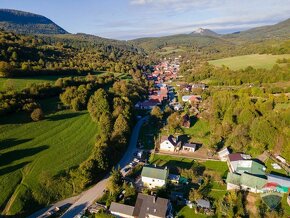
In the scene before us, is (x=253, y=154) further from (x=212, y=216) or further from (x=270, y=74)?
(x=270, y=74)

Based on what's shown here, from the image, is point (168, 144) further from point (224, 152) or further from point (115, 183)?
point (115, 183)

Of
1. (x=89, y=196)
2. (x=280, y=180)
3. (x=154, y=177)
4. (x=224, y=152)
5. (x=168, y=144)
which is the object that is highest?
(x=168, y=144)

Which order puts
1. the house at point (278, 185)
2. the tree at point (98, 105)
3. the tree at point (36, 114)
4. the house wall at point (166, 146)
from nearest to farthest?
1. the house at point (278, 185)
2. the tree at point (36, 114)
3. the house wall at point (166, 146)
4. the tree at point (98, 105)

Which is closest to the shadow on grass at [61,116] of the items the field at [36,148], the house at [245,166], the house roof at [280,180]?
the field at [36,148]

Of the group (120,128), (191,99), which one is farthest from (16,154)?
(191,99)

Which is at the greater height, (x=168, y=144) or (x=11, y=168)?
(x=11, y=168)

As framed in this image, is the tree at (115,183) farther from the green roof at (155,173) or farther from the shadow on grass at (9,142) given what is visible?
the shadow on grass at (9,142)
